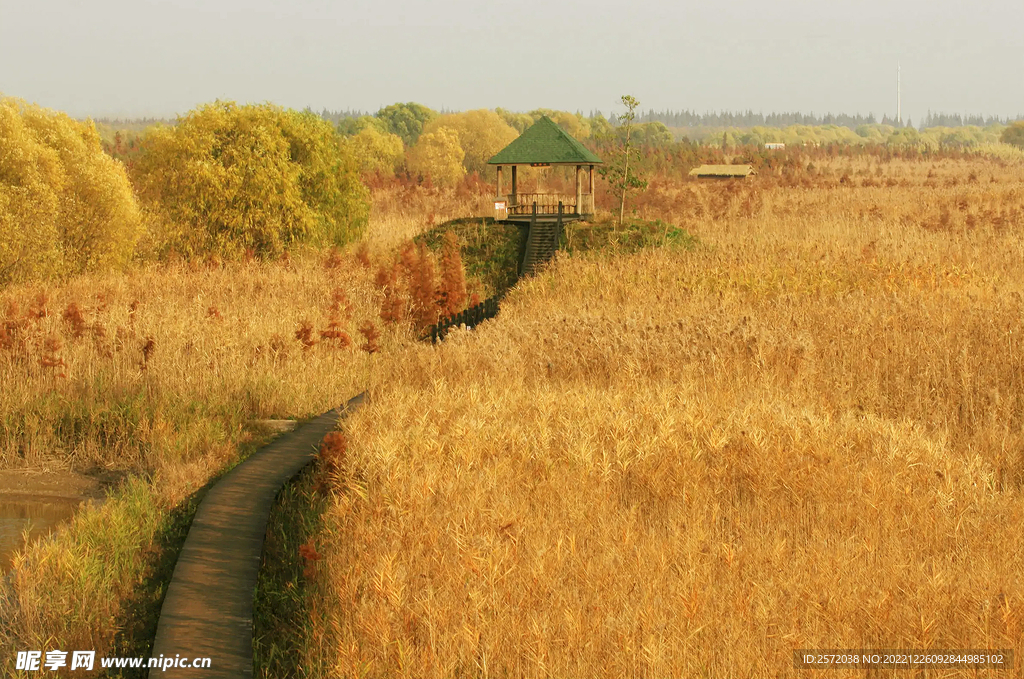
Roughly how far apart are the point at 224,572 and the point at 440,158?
5250cm

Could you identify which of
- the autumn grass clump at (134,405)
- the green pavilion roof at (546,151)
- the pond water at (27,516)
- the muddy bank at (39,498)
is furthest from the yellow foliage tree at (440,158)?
the pond water at (27,516)

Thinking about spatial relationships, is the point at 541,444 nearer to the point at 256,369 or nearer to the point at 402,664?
the point at 402,664

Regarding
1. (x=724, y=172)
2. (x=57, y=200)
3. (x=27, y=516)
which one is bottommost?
(x=27, y=516)

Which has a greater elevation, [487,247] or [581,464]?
[487,247]

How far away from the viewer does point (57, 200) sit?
18453 mm

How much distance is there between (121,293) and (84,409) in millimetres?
7295

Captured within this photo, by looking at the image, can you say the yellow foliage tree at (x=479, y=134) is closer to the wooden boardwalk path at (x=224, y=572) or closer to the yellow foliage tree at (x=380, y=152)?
the yellow foliage tree at (x=380, y=152)

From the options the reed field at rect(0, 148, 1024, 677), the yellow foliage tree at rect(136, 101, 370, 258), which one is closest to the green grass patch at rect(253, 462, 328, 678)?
the reed field at rect(0, 148, 1024, 677)

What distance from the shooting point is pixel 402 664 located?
442 centimetres

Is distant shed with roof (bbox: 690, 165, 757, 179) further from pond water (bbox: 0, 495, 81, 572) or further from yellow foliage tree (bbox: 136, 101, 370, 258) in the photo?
pond water (bbox: 0, 495, 81, 572)

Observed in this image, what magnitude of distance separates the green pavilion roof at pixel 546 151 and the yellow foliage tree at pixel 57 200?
995 cm

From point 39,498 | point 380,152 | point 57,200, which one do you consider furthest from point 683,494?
point 380,152

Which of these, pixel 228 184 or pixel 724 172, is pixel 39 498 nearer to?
pixel 228 184

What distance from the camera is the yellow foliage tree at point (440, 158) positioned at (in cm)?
5594
